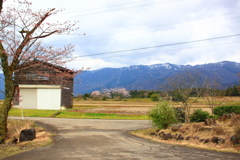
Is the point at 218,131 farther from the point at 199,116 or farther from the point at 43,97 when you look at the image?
the point at 43,97

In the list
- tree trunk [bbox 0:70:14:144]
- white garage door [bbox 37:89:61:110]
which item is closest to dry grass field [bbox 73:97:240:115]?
white garage door [bbox 37:89:61:110]

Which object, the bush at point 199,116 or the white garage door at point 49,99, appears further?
the white garage door at point 49,99

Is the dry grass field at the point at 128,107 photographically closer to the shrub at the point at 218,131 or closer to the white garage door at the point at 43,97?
the white garage door at the point at 43,97

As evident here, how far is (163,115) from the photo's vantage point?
12672mm

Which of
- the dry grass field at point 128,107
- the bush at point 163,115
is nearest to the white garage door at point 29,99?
the dry grass field at point 128,107

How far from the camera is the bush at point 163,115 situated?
1268cm

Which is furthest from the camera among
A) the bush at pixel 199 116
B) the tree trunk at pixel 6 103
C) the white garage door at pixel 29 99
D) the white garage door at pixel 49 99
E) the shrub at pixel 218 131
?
the white garage door at pixel 29 99

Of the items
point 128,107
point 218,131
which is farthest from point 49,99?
point 218,131

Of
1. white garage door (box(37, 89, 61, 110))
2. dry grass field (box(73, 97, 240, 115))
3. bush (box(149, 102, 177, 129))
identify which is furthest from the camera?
white garage door (box(37, 89, 61, 110))

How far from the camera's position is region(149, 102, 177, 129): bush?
41.6ft

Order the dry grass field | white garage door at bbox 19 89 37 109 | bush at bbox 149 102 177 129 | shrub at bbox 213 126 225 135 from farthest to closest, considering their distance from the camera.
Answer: white garage door at bbox 19 89 37 109 < the dry grass field < bush at bbox 149 102 177 129 < shrub at bbox 213 126 225 135

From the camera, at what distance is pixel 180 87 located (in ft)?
58.1

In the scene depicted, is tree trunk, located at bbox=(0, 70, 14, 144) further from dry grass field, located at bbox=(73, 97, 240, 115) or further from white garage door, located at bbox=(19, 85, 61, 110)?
white garage door, located at bbox=(19, 85, 61, 110)

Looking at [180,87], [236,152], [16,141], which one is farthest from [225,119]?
[16,141]
